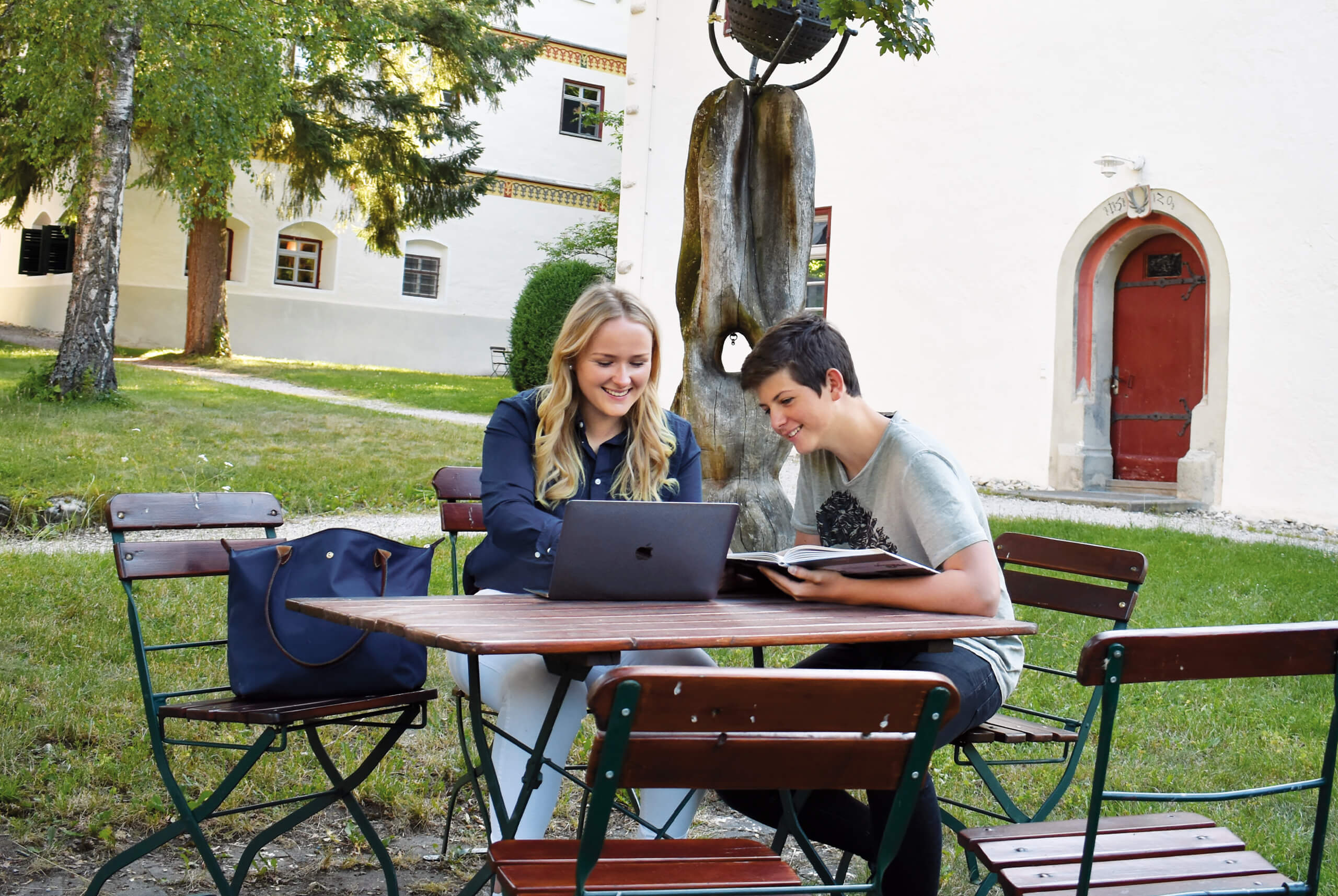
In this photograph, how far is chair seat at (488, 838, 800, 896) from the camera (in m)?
2.05

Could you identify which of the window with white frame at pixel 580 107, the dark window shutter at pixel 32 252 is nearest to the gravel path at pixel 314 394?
the dark window shutter at pixel 32 252

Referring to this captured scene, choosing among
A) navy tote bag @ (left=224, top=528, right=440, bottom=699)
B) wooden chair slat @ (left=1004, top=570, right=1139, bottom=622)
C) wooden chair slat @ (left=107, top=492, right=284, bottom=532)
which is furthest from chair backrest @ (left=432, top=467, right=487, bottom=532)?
wooden chair slat @ (left=1004, top=570, right=1139, bottom=622)

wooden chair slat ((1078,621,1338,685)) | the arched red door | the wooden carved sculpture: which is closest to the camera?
wooden chair slat ((1078,621,1338,685))

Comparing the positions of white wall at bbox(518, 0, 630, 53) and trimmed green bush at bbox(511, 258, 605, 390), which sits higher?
→ white wall at bbox(518, 0, 630, 53)

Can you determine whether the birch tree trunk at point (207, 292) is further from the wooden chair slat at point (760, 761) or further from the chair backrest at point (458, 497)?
the wooden chair slat at point (760, 761)

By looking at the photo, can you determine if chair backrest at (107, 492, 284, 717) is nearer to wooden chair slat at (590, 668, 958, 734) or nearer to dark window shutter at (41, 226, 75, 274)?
wooden chair slat at (590, 668, 958, 734)

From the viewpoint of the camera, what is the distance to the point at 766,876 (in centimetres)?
214

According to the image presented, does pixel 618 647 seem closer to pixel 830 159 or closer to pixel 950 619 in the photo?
pixel 950 619

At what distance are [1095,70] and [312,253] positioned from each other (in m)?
18.0

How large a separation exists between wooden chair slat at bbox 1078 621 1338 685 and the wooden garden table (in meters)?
0.45

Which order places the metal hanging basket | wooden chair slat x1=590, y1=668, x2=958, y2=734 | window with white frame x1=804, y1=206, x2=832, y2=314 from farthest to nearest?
window with white frame x1=804, y1=206, x2=832, y2=314
the metal hanging basket
wooden chair slat x1=590, y1=668, x2=958, y2=734

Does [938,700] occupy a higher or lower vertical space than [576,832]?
higher

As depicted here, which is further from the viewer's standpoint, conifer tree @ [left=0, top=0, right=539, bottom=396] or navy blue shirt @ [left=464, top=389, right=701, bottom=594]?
conifer tree @ [left=0, top=0, right=539, bottom=396]

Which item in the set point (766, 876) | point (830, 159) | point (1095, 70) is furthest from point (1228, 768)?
point (830, 159)
